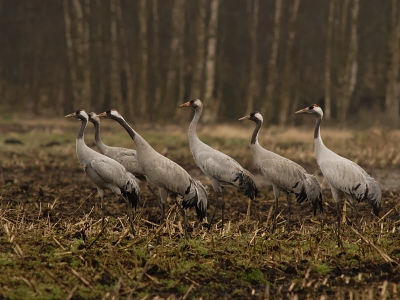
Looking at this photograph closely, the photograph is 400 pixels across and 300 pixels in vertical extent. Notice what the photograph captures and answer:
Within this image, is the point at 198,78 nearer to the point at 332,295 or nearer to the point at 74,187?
the point at 74,187

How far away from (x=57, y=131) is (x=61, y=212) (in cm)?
1113

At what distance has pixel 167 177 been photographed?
25.3ft

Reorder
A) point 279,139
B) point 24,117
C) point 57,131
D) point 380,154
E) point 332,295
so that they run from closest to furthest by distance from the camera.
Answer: point 332,295 < point 380,154 < point 279,139 < point 57,131 < point 24,117

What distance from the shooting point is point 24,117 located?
2586 cm

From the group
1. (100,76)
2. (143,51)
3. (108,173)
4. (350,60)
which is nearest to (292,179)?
(108,173)

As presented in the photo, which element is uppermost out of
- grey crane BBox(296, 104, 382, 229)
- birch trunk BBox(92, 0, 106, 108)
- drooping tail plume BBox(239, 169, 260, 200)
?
grey crane BBox(296, 104, 382, 229)

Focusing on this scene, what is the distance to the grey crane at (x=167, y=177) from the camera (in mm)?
7711

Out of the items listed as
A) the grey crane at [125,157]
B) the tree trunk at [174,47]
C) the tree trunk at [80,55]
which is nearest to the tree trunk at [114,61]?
the tree trunk at [80,55]

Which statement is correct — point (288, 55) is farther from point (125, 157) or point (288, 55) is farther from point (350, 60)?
point (125, 157)

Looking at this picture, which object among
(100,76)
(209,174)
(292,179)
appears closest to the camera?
(292,179)

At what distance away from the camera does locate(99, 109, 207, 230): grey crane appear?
771 cm

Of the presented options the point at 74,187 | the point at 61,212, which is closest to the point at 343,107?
the point at 74,187

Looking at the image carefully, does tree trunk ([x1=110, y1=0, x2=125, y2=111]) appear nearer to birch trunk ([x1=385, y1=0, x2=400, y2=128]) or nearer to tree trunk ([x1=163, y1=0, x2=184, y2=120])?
tree trunk ([x1=163, y1=0, x2=184, y2=120])

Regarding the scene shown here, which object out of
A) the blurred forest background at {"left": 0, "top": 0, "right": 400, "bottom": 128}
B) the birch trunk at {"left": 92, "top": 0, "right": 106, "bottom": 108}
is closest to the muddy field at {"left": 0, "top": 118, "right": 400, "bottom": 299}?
the blurred forest background at {"left": 0, "top": 0, "right": 400, "bottom": 128}
